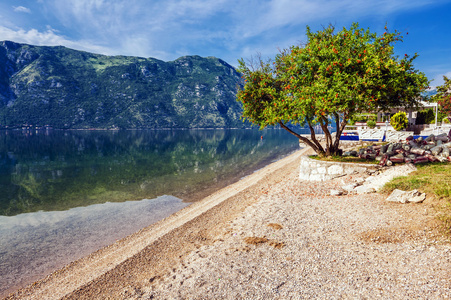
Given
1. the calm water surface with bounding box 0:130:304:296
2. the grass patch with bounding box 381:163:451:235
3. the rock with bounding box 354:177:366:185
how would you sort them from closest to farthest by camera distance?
the grass patch with bounding box 381:163:451:235 → the calm water surface with bounding box 0:130:304:296 → the rock with bounding box 354:177:366:185

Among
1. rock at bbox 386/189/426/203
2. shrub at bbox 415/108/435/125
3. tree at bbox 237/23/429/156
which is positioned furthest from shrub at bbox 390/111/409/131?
rock at bbox 386/189/426/203

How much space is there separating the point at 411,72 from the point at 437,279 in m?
17.6

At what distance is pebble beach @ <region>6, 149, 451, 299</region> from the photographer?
623cm

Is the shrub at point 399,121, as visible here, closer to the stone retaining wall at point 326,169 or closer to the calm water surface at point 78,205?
the calm water surface at point 78,205

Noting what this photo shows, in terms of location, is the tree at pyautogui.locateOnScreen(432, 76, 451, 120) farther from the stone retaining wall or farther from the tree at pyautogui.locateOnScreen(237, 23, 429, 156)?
the stone retaining wall

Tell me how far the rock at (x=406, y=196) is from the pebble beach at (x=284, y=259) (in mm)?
393

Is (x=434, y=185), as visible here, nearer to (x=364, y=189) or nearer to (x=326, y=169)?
(x=364, y=189)

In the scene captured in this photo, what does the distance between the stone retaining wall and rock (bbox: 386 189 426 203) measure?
5.90 metres

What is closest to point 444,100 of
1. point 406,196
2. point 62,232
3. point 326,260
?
point 406,196

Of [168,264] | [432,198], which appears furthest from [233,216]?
[432,198]

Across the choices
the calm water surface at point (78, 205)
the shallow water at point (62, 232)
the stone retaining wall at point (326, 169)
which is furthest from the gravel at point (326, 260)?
the calm water surface at point (78, 205)

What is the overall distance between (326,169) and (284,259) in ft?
40.1

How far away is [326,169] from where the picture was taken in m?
18.5

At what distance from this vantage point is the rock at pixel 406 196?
1035cm
